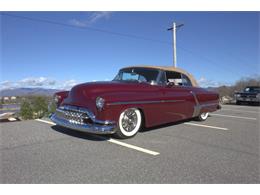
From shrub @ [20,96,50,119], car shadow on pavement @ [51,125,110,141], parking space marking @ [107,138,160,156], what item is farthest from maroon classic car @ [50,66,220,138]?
shrub @ [20,96,50,119]

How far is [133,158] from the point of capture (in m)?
3.45

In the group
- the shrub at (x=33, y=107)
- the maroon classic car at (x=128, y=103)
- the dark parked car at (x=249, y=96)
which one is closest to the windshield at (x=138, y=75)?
the maroon classic car at (x=128, y=103)

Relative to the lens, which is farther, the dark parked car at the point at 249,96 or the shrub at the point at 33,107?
the dark parked car at the point at 249,96

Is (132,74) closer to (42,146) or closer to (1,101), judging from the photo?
(42,146)

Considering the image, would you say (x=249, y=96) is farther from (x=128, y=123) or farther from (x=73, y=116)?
(x=73, y=116)

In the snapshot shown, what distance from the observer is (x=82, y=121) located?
4215 mm

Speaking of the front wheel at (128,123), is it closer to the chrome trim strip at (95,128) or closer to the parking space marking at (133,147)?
the parking space marking at (133,147)

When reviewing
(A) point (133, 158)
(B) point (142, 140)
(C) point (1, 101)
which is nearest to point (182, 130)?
(B) point (142, 140)

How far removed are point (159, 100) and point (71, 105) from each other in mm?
1942

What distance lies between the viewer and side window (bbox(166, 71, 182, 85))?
19.3 feet

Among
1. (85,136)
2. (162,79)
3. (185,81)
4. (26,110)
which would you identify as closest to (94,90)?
(85,136)

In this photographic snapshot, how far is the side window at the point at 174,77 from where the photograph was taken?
5.88m

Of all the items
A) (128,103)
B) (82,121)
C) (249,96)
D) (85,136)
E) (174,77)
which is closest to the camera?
(82,121)

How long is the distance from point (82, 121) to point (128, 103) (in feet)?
3.11
